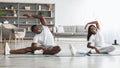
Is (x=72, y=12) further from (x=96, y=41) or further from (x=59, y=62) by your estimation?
(x=59, y=62)

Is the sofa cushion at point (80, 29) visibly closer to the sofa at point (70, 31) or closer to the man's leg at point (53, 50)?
the sofa at point (70, 31)

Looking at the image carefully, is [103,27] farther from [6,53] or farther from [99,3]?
[6,53]

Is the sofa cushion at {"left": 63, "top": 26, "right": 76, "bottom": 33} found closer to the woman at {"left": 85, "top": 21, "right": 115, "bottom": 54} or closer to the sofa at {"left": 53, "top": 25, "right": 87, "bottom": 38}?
the sofa at {"left": 53, "top": 25, "right": 87, "bottom": 38}

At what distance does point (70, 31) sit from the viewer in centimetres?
1375

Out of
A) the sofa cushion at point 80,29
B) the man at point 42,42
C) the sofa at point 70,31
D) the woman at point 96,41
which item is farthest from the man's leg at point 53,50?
the sofa cushion at point 80,29

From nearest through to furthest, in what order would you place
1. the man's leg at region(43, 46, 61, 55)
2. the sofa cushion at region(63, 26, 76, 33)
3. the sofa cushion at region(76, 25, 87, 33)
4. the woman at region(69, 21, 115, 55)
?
the man's leg at region(43, 46, 61, 55) < the woman at region(69, 21, 115, 55) < the sofa cushion at region(76, 25, 87, 33) < the sofa cushion at region(63, 26, 76, 33)

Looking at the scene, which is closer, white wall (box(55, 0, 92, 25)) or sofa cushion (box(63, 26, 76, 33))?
sofa cushion (box(63, 26, 76, 33))

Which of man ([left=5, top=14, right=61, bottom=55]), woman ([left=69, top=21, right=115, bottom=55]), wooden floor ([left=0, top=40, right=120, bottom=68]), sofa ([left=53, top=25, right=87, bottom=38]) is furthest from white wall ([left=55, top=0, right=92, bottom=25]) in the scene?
wooden floor ([left=0, top=40, right=120, bottom=68])

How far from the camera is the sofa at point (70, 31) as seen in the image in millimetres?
12973

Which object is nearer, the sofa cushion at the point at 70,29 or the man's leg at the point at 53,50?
the man's leg at the point at 53,50

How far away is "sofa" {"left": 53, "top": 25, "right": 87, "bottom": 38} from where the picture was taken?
42.6 ft

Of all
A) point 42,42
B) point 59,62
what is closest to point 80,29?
point 42,42

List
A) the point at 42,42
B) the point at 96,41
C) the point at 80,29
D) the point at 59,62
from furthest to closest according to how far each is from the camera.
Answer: the point at 80,29
the point at 96,41
the point at 42,42
the point at 59,62

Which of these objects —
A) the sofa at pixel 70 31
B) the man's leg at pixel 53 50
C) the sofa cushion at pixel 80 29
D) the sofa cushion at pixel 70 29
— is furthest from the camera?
the sofa cushion at pixel 70 29
